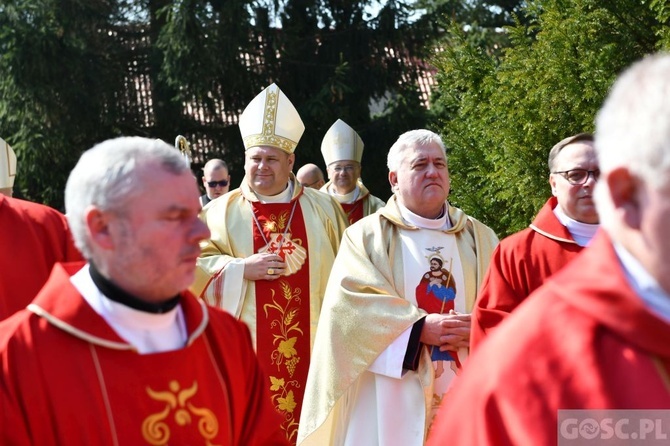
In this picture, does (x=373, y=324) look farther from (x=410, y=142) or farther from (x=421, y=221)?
(x=410, y=142)

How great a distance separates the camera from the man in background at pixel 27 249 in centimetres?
408

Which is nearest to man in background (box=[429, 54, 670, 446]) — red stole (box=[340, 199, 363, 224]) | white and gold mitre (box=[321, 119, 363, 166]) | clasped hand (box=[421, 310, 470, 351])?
clasped hand (box=[421, 310, 470, 351])

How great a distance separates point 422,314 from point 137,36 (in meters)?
14.6

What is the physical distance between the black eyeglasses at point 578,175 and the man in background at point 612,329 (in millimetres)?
2849

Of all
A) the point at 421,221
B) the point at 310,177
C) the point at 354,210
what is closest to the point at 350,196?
the point at 354,210

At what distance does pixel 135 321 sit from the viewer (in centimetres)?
268

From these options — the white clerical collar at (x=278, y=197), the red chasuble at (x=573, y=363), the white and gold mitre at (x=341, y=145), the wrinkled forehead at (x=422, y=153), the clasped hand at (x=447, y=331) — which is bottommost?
the clasped hand at (x=447, y=331)

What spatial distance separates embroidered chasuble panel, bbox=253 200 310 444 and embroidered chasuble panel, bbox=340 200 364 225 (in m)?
1.56

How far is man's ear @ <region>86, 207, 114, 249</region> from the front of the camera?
2639 mm

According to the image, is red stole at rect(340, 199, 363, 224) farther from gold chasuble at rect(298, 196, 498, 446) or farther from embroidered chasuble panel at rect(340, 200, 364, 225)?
gold chasuble at rect(298, 196, 498, 446)

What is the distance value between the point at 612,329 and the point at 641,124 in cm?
34

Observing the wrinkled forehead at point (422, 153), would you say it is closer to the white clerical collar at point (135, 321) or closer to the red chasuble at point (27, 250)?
the red chasuble at point (27, 250)

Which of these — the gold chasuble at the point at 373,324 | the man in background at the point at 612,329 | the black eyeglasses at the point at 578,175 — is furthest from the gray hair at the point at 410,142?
the man in background at the point at 612,329

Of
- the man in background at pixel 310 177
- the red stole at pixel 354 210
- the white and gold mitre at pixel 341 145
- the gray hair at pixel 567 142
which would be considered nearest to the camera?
the gray hair at pixel 567 142
